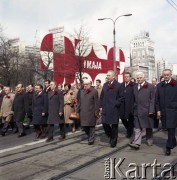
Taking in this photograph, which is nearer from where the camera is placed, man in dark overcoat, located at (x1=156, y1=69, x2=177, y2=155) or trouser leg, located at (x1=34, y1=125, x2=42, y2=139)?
man in dark overcoat, located at (x1=156, y1=69, x2=177, y2=155)

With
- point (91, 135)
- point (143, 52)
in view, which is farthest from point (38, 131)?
point (143, 52)

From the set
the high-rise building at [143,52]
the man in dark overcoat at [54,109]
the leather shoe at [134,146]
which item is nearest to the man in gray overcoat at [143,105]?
the leather shoe at [134,146]

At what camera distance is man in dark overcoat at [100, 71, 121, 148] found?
854cm

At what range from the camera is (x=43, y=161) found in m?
7.13

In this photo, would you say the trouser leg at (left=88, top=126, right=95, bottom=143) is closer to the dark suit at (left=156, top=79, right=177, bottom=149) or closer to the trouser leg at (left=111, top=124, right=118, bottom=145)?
the trouser leg at (left=111, top=124, right=118, bottom=145)

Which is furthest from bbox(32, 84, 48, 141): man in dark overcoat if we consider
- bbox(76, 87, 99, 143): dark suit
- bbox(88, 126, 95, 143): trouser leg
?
bbox(88, 126, 95, 143): trouser leg

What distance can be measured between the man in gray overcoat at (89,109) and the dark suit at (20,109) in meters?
2.76

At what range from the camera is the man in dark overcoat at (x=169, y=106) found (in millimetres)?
7441

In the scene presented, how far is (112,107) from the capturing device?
8578 mm

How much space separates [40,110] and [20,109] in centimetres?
136

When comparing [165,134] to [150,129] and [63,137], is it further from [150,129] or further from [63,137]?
[63,137]

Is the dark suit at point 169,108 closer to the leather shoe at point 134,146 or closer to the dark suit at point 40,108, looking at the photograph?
the leather shoe at point 134,146

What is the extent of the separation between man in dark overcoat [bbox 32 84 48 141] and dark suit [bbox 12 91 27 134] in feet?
3.44

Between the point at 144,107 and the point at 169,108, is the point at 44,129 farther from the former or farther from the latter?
the point at 169,108
